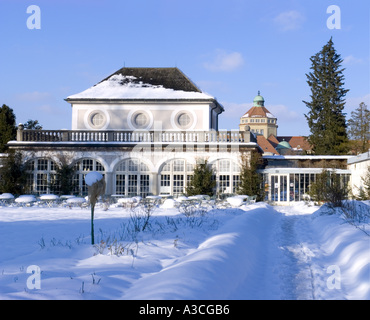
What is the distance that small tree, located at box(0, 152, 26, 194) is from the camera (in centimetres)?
2869

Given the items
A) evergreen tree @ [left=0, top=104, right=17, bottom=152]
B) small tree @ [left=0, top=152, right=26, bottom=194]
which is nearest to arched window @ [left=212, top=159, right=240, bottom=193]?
small tree @ [left=0, top=152, right=26, bottom=194]

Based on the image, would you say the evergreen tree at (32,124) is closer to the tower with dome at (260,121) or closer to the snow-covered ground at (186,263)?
the snow-covered ground at (186,263)

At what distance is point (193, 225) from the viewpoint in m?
13.6

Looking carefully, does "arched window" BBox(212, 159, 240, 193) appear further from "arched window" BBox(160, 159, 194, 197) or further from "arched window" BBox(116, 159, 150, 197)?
"arched window" BBox(116, 159, 150, 197)

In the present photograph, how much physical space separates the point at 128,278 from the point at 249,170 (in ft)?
70.9

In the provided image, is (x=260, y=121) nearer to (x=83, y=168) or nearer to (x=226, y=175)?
(x=226, y=175)

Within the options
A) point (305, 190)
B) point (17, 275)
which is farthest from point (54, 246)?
point (305, 190)

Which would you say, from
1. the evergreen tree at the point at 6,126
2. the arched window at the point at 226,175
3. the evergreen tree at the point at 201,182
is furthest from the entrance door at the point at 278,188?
the evergreen tree at the point at 6,126

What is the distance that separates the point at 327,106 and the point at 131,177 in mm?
20499

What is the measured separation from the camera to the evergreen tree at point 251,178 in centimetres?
2836

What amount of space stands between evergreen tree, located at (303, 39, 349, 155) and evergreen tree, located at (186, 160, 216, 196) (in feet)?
50.4

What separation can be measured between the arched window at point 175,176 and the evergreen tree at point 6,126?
1200 cm

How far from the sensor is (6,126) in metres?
35.5
